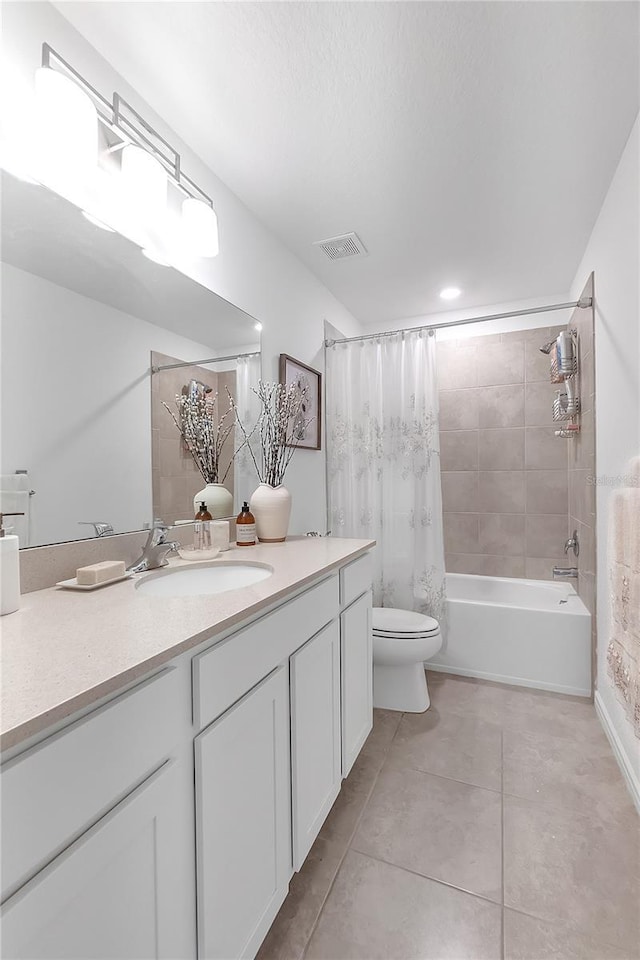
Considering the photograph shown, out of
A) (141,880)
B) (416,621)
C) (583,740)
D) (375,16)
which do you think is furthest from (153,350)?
(583,740)

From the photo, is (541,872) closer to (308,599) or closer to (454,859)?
(454,859)

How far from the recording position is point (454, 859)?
4.47 ft

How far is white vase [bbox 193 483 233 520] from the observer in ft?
5.70

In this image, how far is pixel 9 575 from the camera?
3.01 ft

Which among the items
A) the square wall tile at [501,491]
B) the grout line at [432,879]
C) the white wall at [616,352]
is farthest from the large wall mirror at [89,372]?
the square wall tile at [501,491]

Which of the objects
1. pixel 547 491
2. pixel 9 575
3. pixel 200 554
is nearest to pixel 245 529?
pixel 200 554

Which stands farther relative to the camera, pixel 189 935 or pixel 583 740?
pixel 583 740

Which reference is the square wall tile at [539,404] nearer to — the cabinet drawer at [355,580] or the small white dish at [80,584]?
the cabinet drawer at [355,580]

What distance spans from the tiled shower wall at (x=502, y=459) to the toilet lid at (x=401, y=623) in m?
1.07

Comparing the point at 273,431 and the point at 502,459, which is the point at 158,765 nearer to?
the point at 273,431

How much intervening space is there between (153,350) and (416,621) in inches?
72.0

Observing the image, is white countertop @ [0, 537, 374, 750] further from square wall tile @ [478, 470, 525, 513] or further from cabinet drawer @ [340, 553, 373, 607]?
square wall tile @ [478, 470, 525, 513]

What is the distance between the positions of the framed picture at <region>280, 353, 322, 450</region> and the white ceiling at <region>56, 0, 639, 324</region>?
648mm

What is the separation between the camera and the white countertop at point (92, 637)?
56cm
